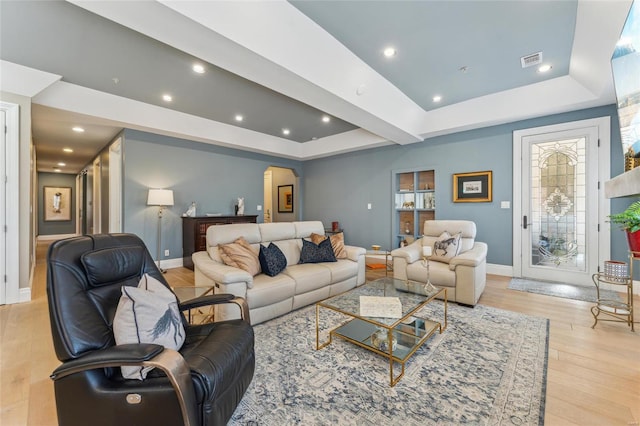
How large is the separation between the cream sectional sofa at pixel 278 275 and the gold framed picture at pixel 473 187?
7.62 feet

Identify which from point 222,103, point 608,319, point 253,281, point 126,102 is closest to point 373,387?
point 253,281

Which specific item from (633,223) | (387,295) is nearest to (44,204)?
(387,295)

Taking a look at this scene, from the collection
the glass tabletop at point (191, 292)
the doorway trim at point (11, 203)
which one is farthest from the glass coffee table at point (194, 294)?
the doorway trim at point (11, 203)

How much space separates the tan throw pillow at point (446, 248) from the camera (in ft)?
11.5

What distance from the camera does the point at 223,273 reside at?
2471 mm

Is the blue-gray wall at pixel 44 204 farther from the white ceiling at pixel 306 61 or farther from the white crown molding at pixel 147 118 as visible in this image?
the white crown molding at pixel 147 118

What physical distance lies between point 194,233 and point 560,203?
19.9ft

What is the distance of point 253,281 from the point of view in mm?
2717

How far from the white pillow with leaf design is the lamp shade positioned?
3703 mm

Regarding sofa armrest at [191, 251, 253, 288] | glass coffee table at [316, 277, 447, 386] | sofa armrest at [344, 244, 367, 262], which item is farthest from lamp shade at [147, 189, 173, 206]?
glass coffee table at [316, 277, 447, 386]

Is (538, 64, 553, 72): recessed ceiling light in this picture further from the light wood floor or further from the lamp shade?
the lamp shade

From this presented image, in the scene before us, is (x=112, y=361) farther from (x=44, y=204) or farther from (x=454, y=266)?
(x=44, y=204)

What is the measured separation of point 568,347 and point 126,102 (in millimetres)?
6197

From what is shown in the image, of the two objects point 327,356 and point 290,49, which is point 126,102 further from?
point 327,356
